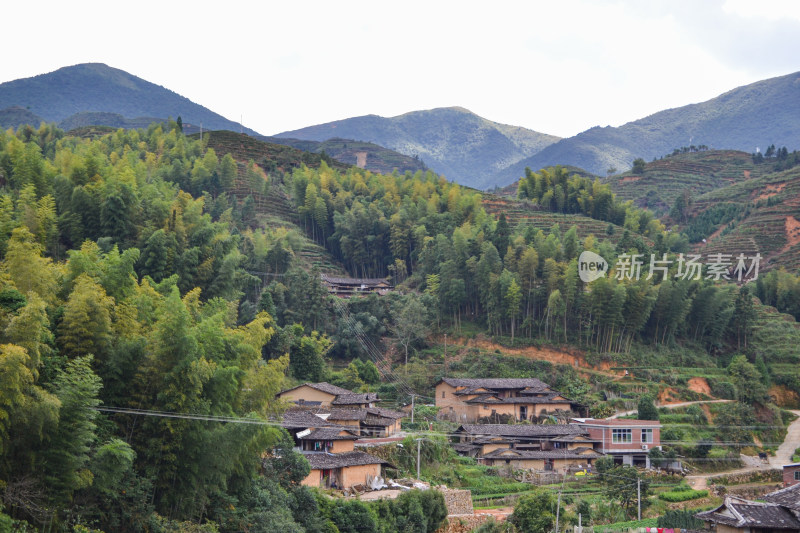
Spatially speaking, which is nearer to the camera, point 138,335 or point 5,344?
point 5,344

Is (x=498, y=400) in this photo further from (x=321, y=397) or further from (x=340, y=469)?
(x=340, y=469)

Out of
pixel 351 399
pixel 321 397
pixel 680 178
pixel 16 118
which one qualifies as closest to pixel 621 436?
pixel 351 399

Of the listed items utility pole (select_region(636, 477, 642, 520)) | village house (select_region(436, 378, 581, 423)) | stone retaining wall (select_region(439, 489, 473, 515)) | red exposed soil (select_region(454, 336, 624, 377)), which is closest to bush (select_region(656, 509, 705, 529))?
utility pole (select_region(636, 477, 642, 520))

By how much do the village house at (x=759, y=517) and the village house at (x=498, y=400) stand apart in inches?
768

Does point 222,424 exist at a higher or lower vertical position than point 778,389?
higher

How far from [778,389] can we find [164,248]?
1129 inches

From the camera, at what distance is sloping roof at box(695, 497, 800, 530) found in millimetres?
A: 12859

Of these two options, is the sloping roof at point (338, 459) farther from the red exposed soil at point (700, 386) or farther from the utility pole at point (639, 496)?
the red exposed soil at point (700, 386)

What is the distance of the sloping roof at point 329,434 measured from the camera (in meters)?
23.3

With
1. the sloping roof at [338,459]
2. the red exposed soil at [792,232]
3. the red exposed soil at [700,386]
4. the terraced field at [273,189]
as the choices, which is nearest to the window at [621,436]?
the red exposed soil at [700,386]

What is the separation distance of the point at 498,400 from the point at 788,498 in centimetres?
1990

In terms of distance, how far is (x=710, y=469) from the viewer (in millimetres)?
30109

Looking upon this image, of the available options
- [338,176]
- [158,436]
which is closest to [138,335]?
[158,436]

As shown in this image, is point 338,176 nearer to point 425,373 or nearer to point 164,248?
point 425,373
